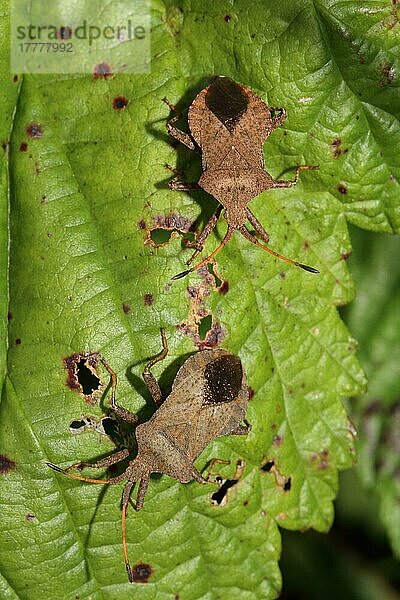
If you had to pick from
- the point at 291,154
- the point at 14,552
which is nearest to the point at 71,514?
the point at 14,552

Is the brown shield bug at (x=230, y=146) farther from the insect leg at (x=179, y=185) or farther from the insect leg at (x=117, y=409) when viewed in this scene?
the insect leg at (x=117, y=409)

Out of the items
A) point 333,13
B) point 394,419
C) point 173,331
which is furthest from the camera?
point 394,419

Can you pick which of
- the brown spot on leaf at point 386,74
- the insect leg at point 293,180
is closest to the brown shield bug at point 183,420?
the insect leg at point 293,180

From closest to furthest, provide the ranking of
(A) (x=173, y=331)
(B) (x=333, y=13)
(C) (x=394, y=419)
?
(B) (x=333, y=13) < (A) (x=173, y=331) < (C) (x=394, y=419)

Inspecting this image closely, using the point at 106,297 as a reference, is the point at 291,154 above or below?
above

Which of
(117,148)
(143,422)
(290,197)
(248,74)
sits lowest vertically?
(143,422)

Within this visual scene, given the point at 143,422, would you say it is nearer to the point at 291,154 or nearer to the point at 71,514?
the point at 71,514
